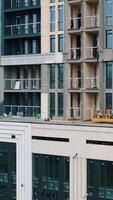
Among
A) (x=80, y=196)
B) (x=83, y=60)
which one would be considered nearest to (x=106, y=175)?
(x=80, y=196)

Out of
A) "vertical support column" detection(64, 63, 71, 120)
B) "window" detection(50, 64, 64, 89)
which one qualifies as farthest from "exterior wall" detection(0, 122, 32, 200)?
"window" detection(50, 64, 64, 89)

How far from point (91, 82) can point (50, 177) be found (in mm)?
6203

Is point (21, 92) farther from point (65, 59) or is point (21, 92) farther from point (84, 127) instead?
A: point (84, 127)

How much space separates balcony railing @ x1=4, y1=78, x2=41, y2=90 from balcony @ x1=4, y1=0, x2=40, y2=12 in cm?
460

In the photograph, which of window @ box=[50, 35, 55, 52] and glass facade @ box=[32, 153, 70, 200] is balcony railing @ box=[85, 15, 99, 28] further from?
glass facade @ box=[32, 153, 70, 200]

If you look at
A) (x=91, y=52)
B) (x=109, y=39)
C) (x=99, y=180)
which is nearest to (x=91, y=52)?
(x=91, y=52)

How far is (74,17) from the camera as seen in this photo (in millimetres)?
30969

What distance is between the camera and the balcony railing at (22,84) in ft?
108

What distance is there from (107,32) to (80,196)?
933cm

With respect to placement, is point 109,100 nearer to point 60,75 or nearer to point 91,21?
point 60,75

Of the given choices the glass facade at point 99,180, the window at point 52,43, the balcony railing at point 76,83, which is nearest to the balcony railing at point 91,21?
the window at point 52,43

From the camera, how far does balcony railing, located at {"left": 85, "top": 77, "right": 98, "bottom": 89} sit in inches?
1196

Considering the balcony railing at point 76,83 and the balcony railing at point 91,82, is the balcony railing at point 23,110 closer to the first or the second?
the balcony railing at point 76,83

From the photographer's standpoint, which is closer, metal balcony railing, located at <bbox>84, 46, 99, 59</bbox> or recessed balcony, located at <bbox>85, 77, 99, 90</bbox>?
metal balcony railing, located at <bbox>84, 46, 99, 59</bbox>
